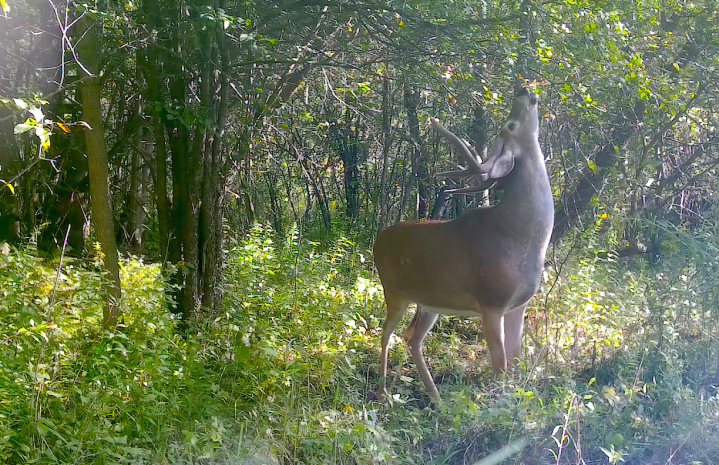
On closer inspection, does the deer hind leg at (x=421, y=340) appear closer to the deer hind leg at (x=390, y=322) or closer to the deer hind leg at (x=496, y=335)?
the deer hind leg at (x=390, y=322)

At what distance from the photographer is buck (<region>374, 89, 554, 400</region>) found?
452cm

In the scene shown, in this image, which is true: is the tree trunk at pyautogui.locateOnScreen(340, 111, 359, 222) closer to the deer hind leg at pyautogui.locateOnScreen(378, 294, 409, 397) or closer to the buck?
the deer hind leg at pyautogui.locateOnScreen(378, 294, 409, 397)

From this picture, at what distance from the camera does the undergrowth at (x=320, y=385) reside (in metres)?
3.57

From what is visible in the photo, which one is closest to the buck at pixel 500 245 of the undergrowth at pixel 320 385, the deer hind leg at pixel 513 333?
the deer hind leg at pixel 513 333

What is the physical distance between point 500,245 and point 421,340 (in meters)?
1.17

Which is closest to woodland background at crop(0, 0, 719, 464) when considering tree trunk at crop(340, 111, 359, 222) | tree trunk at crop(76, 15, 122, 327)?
tree trunk at crop(76, 15, 122, 327)

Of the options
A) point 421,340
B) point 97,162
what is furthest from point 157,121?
point 421,340

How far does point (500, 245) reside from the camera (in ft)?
15.0

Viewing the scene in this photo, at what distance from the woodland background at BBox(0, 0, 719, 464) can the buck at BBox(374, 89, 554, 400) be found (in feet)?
1.36

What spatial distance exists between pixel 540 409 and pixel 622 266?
5905 millimetres

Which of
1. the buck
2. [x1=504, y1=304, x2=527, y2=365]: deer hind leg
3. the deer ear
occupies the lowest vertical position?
[x1=504, y1=304, x2=527, y2=365]: deer hind leg

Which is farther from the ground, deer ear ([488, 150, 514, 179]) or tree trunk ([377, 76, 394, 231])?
deer ear ([488, 150, 514, 179])

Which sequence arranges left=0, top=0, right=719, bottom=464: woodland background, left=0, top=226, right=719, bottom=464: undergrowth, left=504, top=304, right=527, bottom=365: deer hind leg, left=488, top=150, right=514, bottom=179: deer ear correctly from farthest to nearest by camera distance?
left=504, top=304, right=527, bottom=365: deer hind leg → left=488, top=150, right=514, bottom=179: deer ear → left=0, top=0, right=719, bottom=464: woodland background → left=0, top=226, right=719, bottom=464: undergrowth

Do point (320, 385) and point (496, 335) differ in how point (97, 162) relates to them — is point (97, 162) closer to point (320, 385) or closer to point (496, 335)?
point (320, 385)
